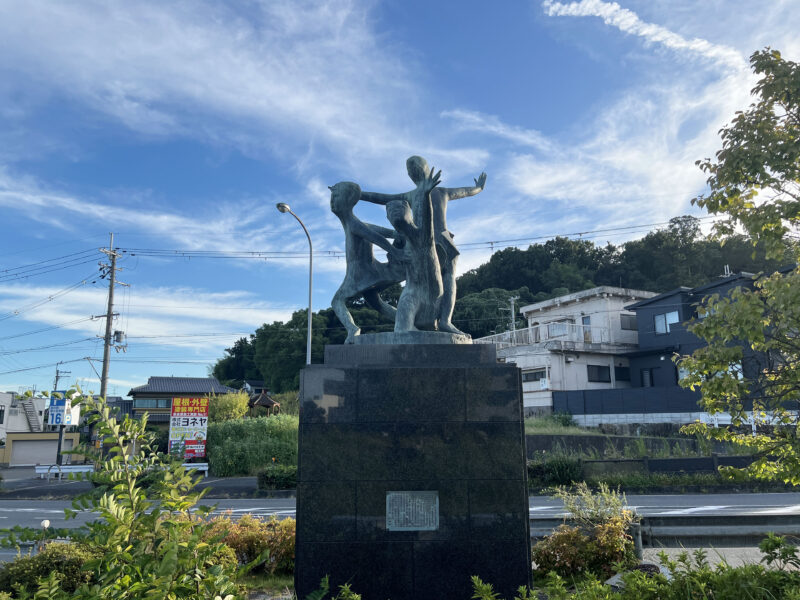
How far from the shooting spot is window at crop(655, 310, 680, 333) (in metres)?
32.3

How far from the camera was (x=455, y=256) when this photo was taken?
25.7 feet

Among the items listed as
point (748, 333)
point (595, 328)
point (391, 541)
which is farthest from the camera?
point (595, 328)

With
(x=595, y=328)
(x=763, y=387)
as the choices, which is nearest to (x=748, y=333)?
(x=763, y=387)

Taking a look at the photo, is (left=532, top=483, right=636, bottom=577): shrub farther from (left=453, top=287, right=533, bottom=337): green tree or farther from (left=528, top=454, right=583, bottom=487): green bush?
(left=453, top=287, right=533, bottom=337): green tree

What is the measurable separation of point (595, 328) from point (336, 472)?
104 feet

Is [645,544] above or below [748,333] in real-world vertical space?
below

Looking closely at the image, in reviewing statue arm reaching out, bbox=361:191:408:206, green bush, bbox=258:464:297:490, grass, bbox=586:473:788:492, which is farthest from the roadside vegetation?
green bush, bbox=258:464:297:490

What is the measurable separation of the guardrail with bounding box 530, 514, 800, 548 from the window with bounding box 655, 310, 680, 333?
25541mm

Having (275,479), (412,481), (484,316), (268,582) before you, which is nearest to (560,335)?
(484,316)

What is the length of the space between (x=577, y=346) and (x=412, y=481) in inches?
1131

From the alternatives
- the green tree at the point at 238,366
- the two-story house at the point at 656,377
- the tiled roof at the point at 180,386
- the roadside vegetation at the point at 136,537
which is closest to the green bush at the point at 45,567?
the roadside vegetation at the point at 136,537

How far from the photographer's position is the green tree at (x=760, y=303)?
5.40 metres

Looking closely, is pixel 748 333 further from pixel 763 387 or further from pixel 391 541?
pixel 391 541

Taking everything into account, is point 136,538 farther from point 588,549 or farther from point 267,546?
Answer: point 588,549
